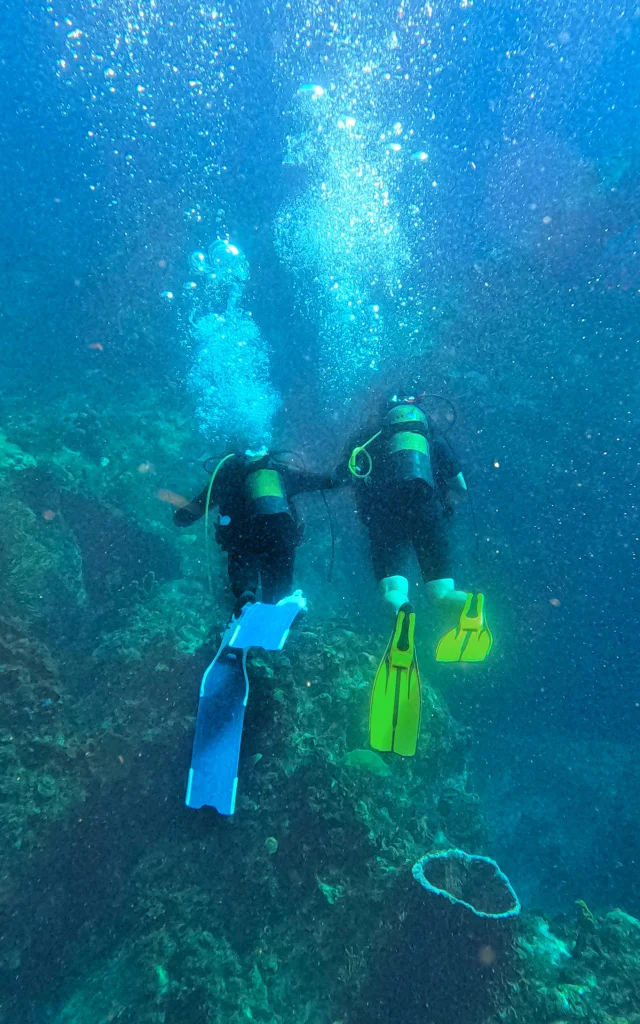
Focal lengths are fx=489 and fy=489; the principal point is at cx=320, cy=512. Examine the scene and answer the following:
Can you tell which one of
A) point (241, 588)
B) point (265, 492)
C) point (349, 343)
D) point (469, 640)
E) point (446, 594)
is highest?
point (349, 343)

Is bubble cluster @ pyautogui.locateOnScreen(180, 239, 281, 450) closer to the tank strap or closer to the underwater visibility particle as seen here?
the underwater visibility particle

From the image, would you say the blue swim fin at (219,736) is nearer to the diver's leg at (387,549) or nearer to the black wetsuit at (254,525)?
the black wetsuit at (254,525)

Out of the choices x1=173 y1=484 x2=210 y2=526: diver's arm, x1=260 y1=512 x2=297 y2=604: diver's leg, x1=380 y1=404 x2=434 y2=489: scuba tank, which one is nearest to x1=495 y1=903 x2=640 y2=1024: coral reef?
x1=260 y1=512 x2=297 y2=604: diver's leg

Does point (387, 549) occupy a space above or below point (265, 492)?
below

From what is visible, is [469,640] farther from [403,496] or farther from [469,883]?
[469,883]

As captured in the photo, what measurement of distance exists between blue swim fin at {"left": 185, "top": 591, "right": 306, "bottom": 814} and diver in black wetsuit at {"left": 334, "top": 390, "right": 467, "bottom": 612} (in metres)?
1.22

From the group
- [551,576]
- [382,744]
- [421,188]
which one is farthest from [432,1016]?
[421,188]

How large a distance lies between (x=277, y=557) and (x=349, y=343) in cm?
1113

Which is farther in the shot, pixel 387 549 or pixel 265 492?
pixel 387 549

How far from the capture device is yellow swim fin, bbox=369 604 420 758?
3863mm

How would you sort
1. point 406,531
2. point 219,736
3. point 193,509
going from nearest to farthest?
point 219,736 < point 193,509 < point 406,531

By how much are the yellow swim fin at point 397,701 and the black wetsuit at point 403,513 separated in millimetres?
928

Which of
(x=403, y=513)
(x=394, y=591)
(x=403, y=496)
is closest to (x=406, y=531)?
(x=403, y=513)

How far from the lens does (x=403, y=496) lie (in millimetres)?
4648
